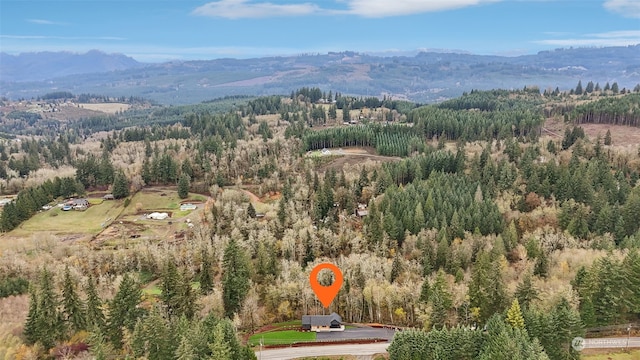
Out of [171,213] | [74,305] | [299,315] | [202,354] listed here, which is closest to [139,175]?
[171,213]

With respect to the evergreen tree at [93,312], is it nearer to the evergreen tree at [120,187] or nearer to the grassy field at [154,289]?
the grassy field at [154,289]

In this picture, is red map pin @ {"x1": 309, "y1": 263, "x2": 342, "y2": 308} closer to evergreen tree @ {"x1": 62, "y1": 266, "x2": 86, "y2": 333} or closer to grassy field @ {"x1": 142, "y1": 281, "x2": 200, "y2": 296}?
grassy field @ {"x1": 142, "y1": 281, "x2": 200, "y2": 296}

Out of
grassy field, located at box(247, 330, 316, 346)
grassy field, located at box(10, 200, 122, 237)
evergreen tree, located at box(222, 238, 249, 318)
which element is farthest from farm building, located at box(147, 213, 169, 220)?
grassy field, located at box(247, 330, 316, 346)

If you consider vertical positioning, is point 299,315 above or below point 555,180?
below

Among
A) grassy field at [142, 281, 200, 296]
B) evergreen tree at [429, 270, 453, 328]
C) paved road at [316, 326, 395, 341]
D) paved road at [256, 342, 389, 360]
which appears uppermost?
evergreen tree at [429, 270, 453, 328]

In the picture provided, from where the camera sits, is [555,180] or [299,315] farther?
[555,180]

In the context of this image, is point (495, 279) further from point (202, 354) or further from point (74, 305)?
point (74, 305)

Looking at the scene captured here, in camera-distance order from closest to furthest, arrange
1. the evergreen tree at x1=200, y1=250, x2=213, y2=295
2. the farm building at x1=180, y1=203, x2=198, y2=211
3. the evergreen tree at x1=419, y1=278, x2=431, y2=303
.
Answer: the evergreen tree at x1=419, y1=278, x2=431, y2=303 < the evergreen tree at x1=200, y1=250, x2=213, y2=295 < the farm building at x1=180, y1=203, x2=198, y2=211
